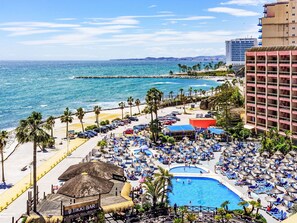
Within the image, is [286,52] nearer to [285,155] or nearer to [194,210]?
[285,155]

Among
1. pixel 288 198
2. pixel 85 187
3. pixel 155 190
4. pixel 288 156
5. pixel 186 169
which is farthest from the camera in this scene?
pixel 186 169

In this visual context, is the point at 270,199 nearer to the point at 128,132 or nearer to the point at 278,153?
the point at 278,153

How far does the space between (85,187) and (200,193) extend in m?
15.0

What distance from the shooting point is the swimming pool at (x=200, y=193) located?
44.1 metres

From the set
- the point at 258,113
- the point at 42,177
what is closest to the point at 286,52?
the point at 258,113

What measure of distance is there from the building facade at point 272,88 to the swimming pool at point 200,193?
23495mm

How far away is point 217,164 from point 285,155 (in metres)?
10.5

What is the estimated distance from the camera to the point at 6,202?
1708 inches

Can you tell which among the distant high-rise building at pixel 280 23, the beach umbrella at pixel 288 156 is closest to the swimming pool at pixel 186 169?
the beach umbrella at pixel 288 156

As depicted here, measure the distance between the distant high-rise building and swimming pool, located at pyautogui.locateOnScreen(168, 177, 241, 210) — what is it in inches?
2552

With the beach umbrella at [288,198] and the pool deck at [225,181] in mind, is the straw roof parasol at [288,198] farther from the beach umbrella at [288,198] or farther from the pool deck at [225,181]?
the pool deck at [225,181]

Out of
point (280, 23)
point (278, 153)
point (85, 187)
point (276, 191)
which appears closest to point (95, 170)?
point (85, 187)

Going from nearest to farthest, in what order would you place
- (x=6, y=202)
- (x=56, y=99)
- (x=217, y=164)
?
(x=6, y=202)
(x=217, y=164)
(x=56, y=99)

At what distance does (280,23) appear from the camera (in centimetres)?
10362
